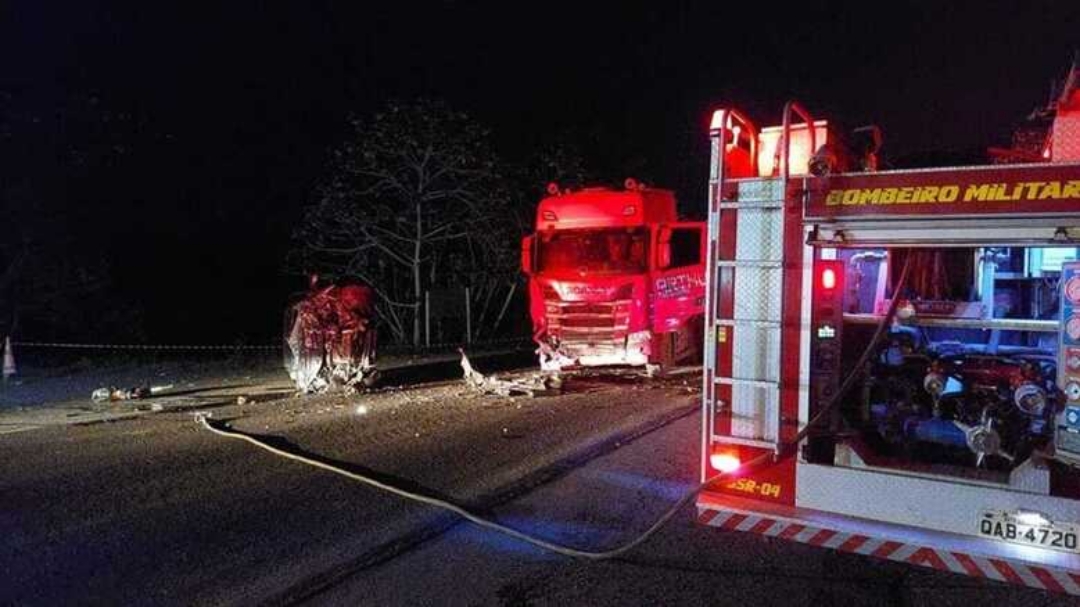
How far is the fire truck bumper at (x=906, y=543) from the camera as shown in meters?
4.14

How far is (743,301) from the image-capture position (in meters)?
4.96

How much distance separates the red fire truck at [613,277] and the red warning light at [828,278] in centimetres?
1009

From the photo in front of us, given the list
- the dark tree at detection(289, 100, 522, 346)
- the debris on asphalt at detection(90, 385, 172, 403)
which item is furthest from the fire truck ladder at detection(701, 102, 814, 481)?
the dark tree at detection(289, 100, 522, 346)

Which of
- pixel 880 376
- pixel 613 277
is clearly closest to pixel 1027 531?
pixel 880 376

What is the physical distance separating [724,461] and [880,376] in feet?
3.52

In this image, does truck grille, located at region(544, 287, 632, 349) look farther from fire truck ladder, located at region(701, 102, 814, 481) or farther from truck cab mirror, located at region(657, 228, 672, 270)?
fire truck ladder, located at region(701, 102, 814, 481)

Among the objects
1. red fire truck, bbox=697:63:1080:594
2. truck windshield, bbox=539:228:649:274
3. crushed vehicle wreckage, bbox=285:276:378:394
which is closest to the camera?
red fire truck, bbox=697:63:1080:594

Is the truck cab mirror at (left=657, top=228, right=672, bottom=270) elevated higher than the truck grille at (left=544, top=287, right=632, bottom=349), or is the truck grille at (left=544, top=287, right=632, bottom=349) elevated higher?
the truck cab mirror at (left=657, top=228, right=672, bottom=270)

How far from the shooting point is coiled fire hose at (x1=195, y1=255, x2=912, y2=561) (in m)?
4.72

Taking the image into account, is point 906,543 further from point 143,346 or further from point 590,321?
point 143,346

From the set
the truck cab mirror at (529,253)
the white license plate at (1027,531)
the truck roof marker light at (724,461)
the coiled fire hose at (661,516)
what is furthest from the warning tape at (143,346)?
the white license plate at (1027,531)

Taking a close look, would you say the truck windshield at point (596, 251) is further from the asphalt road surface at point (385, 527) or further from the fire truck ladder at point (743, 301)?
the fire truck ladder at point (743, 301)

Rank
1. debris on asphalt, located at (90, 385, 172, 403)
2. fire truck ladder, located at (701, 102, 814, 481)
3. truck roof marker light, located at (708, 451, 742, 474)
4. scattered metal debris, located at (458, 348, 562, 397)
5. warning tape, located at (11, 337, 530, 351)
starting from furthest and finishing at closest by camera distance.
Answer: warning tape, located at (11, 337, 530, 351)
scattered metal debris, located at (458, 348, 562, 397)
debris on asphalt, located at (90, 385, 172, 403)
truck roof marker light, located at (708, 451, 742, 474)
fire truck ladder, located at (701, 102, 814, 481)

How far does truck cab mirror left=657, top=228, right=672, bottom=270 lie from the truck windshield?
0.24 m
